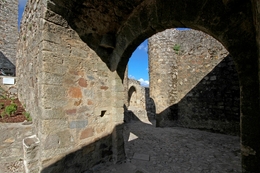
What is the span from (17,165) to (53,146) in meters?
1.47

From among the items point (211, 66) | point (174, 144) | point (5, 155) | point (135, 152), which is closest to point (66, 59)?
point (5, 155)

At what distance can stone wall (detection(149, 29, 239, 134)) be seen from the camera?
5.15 metres

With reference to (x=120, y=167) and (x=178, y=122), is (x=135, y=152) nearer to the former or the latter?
(x=120, y=167)

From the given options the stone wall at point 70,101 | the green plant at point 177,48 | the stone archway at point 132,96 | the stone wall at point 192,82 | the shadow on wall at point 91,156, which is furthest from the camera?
the stone archway at point 132,96

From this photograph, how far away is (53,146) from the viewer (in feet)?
6.91

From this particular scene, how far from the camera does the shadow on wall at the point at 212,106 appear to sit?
4.98 m

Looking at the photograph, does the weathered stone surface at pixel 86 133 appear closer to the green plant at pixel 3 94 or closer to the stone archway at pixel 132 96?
the green plant at pixel 3 94

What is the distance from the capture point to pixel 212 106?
217 inches

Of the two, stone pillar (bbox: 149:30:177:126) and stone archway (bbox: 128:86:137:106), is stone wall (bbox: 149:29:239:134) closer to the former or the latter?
stone pillar (bbox: 149:30:177:126)

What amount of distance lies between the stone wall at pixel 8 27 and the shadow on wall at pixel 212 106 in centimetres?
1073

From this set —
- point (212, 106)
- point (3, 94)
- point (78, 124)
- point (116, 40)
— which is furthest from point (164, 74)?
point (3, 94)

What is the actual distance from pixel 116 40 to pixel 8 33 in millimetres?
10652

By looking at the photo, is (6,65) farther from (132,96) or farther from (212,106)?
(212,106)

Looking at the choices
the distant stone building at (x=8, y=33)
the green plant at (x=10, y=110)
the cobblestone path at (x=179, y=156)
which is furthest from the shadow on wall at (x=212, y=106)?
the distant stone building at (x=8, y=33)
